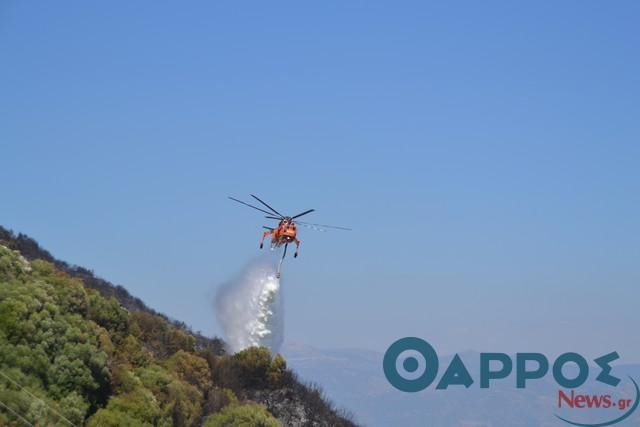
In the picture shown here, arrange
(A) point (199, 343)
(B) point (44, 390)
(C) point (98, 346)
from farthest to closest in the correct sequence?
(A) point (199, 343)
(C) point (98, 346)
(B) point (44, 390)

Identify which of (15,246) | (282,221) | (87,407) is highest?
(282,221)

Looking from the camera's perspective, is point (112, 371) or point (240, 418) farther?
point (240, 418)

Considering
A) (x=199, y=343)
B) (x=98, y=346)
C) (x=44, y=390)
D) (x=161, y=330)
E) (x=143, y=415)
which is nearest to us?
(x=44, y=390)

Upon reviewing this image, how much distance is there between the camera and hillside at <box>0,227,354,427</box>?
39.4 metres

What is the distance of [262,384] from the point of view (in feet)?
180

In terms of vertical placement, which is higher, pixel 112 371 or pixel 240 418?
pixel 112 371

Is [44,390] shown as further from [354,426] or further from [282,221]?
[354,426]

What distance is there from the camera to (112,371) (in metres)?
44.7

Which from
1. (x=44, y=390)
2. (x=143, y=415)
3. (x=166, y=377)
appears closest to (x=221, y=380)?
(x=166, y=377)

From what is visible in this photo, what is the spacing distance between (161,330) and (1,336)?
54.8ft

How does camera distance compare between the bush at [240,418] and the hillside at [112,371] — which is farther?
the bush at [240,418]

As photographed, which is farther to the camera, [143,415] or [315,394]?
[315,394]

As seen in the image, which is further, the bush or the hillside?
the bush

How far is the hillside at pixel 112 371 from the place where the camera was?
129ft
